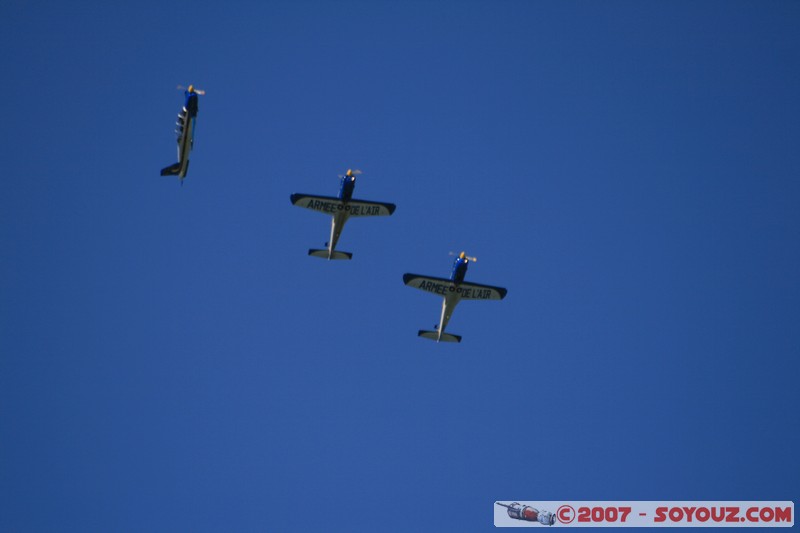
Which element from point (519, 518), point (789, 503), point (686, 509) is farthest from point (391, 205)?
point (789, 503)

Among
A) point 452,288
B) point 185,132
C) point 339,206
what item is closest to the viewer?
point 185,132

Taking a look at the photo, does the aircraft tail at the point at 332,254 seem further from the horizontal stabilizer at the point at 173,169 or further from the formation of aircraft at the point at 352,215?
the horizontal stabilizer at the point at 173,169

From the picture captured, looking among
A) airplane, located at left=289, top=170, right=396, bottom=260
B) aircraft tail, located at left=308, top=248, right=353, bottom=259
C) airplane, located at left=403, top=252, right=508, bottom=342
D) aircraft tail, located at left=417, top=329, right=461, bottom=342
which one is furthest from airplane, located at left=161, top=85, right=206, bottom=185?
aircraft tail, located at left=417, top=329, right=461, bottom=342

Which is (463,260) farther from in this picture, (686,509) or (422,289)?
(686,509)

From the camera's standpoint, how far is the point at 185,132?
2039 inches

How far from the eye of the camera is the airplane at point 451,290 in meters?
57.3

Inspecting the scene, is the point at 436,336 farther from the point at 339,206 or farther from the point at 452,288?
the point at 339,206

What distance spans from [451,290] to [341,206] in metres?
7.32

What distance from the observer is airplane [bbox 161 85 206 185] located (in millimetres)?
51188

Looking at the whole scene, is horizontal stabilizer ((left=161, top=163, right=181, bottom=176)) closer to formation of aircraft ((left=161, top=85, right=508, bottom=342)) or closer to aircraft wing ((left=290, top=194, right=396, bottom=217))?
formation of aircraft ((left=161, top=85, right=508, bottom=342))

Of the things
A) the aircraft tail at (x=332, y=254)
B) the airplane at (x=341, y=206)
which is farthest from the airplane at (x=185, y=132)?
the aircraft tail at (x=332, y=254)

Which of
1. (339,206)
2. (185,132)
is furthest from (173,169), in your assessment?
(339,206)

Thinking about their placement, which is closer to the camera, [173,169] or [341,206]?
[173,169]

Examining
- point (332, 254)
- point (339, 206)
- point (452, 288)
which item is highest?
point (339, 206)
